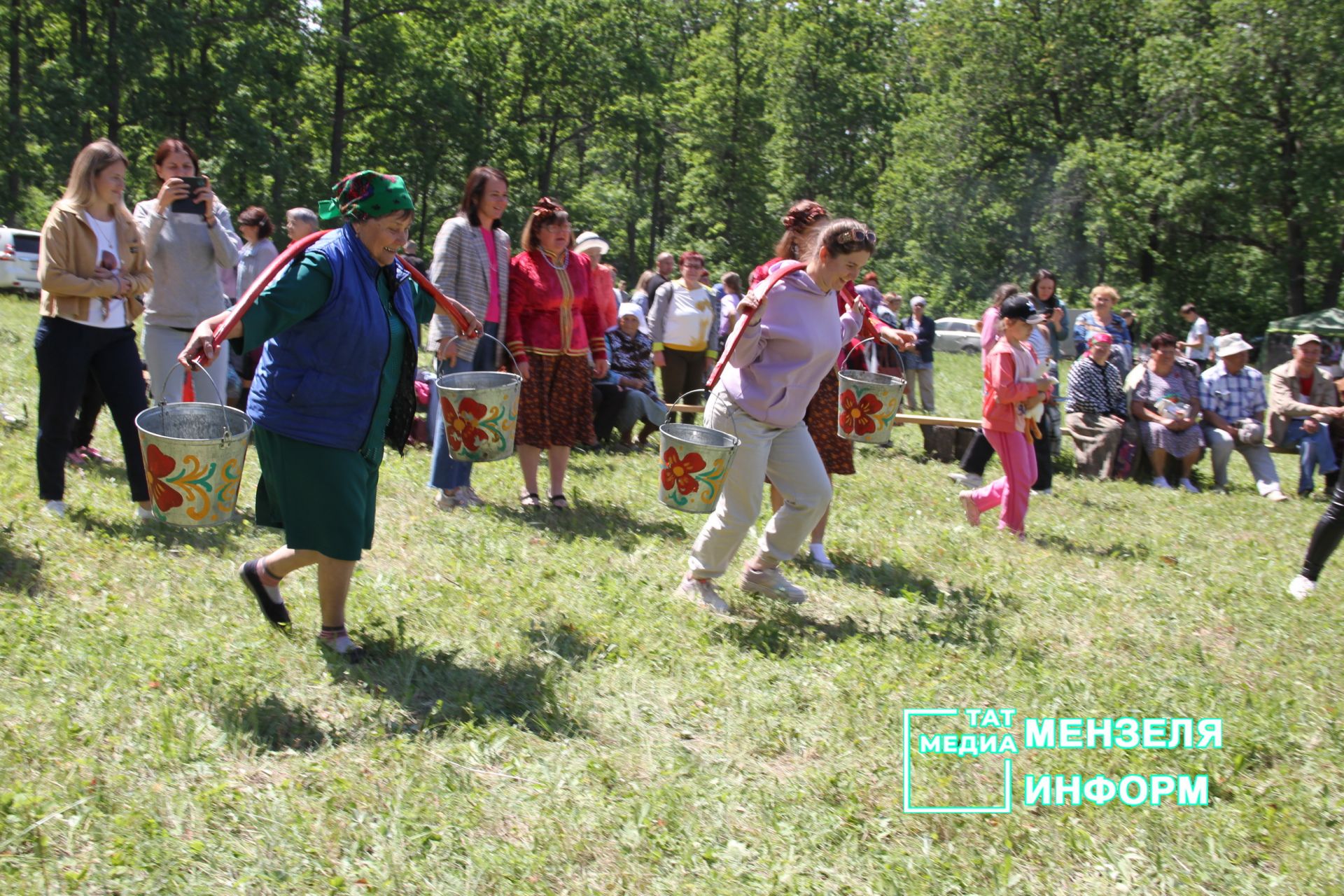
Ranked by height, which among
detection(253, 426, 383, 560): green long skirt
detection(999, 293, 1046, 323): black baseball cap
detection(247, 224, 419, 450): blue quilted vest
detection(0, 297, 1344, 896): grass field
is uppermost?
detection(999, 293, 1046, 323): black baseball cap

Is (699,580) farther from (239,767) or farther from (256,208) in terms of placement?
(256,208)

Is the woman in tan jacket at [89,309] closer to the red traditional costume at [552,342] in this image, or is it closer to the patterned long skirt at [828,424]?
the red traditional costume at [552,342]

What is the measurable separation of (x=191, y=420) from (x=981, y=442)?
20.7ft

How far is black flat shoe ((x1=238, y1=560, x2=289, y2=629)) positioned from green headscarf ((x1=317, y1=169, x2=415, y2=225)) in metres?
1.41

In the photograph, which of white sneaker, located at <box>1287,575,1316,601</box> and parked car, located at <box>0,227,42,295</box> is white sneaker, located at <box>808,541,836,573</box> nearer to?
white sneaker, located at <box>1287,575,1316,601</box>

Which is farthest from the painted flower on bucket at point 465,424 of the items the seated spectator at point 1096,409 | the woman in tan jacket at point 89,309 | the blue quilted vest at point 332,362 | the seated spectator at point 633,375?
the seated spectator at point 1096,409

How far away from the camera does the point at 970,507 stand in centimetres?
754

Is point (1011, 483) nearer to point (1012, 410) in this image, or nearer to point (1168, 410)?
point (1012, 410)

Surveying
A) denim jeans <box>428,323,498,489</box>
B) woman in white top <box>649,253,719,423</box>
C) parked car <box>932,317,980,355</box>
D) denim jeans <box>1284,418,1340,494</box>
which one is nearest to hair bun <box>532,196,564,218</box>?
denim jeans <box>428,323,498,489</box>

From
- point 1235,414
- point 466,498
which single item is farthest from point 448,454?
point 1235,414

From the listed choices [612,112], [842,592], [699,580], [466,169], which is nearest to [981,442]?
[842,592]

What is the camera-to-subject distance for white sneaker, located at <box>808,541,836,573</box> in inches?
247

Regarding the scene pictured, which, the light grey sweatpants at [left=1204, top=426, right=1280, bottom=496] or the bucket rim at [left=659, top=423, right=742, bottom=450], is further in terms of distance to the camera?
the light grey sweatpants at [left=1204, top=426, right=1280, bottom=496]

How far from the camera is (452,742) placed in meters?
3.80
